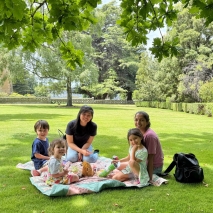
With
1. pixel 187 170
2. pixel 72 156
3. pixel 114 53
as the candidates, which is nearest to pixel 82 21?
pixel 72 156

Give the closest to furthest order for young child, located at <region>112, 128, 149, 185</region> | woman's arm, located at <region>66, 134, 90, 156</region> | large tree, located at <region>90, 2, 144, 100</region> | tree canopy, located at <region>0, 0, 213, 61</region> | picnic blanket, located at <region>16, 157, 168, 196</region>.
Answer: tree canopy, located at <region>0, 0, 213, 61</region> < picnic blanket, located at <region>16, 157, 168, 196</region> < young child, located at <region>112, 128, 149, 185</region> < woman's arm, located at <region>66, 134, 90, 156</region> < large tree, located at <region>90, 2, 144, 100</region>

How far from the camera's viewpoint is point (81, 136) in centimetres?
558

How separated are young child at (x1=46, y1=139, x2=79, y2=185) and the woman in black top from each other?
102 centimetres

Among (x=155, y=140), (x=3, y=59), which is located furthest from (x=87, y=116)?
(x=3, y=59)

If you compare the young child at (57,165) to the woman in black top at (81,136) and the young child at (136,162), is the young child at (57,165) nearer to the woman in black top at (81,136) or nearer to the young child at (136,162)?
the young child at (136,162)

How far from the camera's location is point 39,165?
4965 millimetres

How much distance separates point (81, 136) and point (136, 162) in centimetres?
155

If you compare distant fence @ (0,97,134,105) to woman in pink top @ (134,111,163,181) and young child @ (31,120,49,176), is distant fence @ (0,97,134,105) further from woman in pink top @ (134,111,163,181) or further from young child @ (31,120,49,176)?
woman in pink top @ (134,111,163,181)

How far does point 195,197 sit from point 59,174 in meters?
1.98

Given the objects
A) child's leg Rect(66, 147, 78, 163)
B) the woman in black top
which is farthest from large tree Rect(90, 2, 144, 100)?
child's leg Rect(66, 147, 78, 163)

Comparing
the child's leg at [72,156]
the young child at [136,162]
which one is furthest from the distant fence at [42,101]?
the young child at [136,162]

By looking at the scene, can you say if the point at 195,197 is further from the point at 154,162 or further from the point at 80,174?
the point at 80,174

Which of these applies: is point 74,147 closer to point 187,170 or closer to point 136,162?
point 136,162

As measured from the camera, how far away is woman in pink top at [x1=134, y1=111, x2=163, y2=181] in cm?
447
